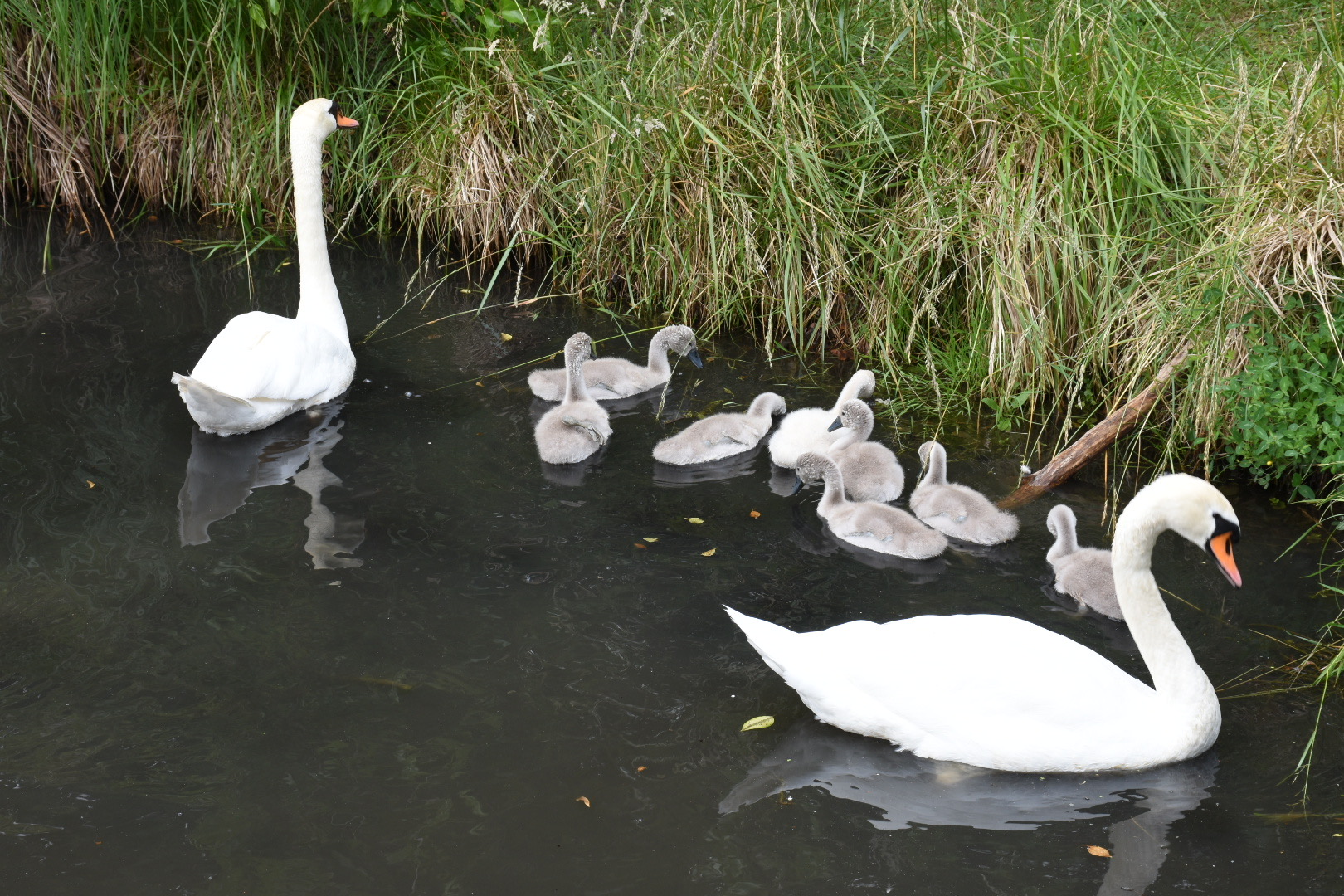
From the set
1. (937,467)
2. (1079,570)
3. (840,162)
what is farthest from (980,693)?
(840,162)

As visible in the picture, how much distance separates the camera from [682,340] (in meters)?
6.95

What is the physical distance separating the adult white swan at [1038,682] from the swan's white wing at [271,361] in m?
3.24

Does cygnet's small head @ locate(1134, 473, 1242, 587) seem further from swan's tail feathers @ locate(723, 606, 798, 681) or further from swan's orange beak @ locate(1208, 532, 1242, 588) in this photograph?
swan's tail feathers @ locate(723, 606, 798, 681)

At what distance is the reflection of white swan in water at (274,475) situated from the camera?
5406mm

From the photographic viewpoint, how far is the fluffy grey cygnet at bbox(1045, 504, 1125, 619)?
16.3 feet

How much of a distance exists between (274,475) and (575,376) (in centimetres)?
155

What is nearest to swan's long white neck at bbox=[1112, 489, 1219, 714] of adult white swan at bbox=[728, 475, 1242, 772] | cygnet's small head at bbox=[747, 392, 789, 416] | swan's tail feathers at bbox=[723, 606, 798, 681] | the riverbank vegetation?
adult white swan at bbox=[728, 475, 1242, 772]

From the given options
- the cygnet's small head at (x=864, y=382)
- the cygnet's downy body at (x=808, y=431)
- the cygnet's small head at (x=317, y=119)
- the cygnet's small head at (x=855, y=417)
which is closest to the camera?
the cygnet's small head at (x=855, y=417)

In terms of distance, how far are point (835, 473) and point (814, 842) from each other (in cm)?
222

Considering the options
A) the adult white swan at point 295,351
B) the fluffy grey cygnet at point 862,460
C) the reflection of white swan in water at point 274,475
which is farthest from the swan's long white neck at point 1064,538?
the adult white swan at point 295,351

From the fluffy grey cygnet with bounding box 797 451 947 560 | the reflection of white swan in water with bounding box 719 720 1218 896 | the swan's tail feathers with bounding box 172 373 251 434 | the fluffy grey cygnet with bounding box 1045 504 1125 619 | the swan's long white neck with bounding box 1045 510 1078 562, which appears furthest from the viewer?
the swan's tail feathers with bounding box 172 373 251 434

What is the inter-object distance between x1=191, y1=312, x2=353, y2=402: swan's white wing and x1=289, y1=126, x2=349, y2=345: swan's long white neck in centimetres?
22

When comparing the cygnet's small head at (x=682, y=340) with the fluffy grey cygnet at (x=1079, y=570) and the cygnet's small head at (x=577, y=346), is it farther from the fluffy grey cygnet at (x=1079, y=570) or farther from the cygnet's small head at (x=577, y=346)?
the fluffy grey cygnet at (x=1079, y=570)

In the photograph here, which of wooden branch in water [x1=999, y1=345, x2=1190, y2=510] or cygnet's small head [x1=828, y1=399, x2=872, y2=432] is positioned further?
cygnet's small head [x1=828, y1=399, x2=872, y2=432]
